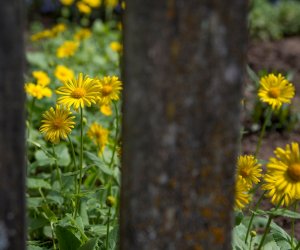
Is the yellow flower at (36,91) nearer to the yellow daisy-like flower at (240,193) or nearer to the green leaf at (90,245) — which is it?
the green leaf at (90,245)

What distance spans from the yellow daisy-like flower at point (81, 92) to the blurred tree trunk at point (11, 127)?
83 centimetres

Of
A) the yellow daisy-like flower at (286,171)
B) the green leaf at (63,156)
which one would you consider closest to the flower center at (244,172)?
the yellow daisy-like flower at (286,171)

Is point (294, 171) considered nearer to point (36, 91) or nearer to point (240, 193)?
point (240, 193)

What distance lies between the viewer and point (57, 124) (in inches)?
89.8

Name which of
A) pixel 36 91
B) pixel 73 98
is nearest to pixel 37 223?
pixel 73 98

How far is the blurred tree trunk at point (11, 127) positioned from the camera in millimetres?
1401

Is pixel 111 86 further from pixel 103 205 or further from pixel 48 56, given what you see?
pixel 48 56

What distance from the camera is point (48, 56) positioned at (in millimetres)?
5102

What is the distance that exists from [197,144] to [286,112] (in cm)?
316

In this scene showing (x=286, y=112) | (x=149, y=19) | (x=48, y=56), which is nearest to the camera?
(x=149, y=19)

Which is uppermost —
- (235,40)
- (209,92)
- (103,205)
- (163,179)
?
(235,40)

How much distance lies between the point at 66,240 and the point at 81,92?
50 centimetres

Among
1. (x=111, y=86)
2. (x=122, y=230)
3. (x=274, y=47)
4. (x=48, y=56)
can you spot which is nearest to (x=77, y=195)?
(x=111, y=86)

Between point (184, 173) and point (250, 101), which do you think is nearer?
point (184, 173)
